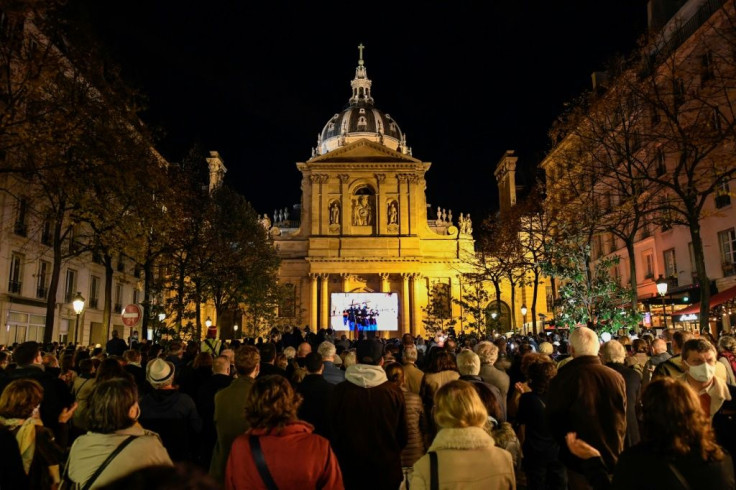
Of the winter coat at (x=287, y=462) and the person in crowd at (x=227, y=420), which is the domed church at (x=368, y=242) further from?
the winter coat at (x=287, y=462)

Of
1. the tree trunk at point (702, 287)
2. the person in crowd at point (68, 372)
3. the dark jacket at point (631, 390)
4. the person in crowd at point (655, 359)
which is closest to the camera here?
the dark jacket at point (631, 390)

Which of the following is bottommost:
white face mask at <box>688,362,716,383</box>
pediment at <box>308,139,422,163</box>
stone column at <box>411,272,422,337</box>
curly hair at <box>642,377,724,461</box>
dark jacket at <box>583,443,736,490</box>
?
dark jacket at <box>583,443,736,490</box>

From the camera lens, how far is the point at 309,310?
5441cm

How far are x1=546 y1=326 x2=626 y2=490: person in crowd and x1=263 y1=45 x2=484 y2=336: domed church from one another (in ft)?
160

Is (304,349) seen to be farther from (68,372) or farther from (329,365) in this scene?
(68,372)

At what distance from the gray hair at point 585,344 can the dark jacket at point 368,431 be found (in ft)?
5.89

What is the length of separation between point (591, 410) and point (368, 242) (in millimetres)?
50821

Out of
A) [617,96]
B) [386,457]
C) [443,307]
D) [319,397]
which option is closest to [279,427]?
[386,457]

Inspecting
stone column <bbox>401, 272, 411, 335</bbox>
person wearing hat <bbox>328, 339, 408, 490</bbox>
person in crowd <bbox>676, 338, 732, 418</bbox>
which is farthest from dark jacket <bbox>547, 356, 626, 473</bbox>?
stone column <bbox>401, 272, 411, 335</bbox>

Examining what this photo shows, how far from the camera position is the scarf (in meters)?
5.03

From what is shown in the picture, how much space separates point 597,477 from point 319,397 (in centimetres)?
340

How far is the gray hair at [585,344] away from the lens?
555cm

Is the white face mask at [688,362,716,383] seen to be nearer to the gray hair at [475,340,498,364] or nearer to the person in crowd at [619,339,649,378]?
the gray hair at [475,340,498,364]

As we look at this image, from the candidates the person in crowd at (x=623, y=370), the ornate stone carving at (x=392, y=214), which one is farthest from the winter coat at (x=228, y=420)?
the ornate stone carving at (x=392, y=214)
